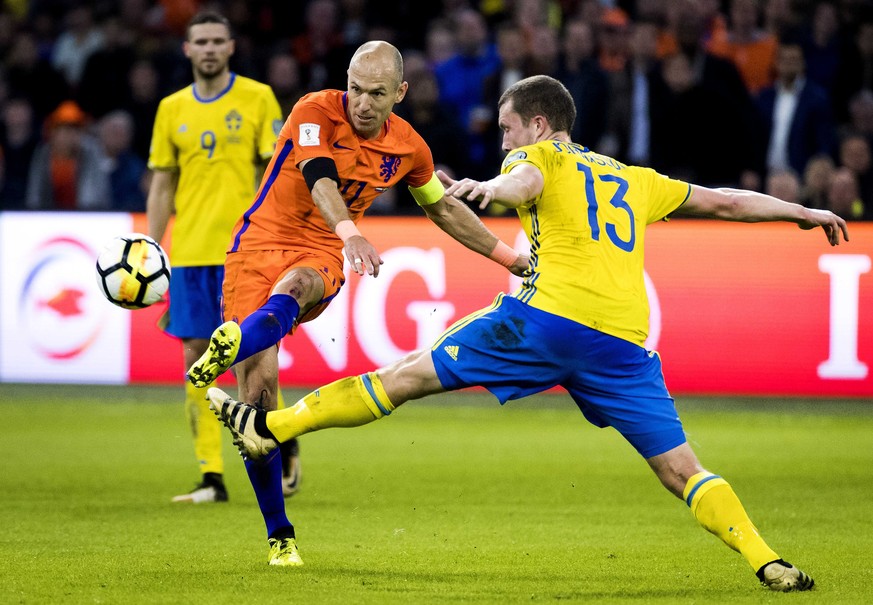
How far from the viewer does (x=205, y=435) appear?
8.49 meters

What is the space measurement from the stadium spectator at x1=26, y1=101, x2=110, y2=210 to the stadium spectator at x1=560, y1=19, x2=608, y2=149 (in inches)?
186

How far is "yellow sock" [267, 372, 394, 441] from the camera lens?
5.57 meters

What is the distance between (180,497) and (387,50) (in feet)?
10.8

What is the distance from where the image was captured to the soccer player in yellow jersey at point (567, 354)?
5.53m

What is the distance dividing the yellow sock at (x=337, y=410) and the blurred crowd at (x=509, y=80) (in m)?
7.27

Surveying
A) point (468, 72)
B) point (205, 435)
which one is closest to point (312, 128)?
point (205, 435)


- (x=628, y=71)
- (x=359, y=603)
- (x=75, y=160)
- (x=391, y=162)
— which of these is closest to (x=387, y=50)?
(x=391, y=162)

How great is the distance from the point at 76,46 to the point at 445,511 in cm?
1099

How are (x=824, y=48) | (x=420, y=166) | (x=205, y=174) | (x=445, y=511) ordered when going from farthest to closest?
(x=824, y=48) → (x=205, y=174) → (x=445, y=511) → (x=420, y=166)

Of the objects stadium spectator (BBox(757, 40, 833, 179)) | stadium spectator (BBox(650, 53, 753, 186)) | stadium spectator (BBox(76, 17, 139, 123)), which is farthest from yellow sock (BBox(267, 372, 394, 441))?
stadium spectator (BBox(76, 17, 139, 123))

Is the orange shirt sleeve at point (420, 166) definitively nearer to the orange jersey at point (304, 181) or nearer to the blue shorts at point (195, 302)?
the orange jersey at point (304, 181)

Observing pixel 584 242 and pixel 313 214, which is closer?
pixel 584 242

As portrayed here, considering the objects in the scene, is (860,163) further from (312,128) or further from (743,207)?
(312,128)

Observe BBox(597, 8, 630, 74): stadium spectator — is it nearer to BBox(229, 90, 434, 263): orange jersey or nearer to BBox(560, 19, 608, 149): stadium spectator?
BBox(560, 19, 608, 149): stadium spectator
